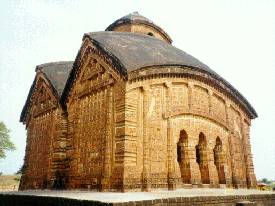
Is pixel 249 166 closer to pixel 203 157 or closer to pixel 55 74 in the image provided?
pixel 203 157

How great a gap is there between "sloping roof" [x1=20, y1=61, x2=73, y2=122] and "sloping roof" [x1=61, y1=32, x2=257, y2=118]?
1042 millimetres

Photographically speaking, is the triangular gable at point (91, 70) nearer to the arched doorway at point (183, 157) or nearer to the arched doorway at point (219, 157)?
the arched doorway at point (183, 157)

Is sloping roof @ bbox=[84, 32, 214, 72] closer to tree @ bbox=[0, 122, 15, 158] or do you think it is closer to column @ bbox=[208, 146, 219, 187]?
column @ bbox=[208, 146, 219, 187]

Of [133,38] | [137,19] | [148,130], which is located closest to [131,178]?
[148,130]

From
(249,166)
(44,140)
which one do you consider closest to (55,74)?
(44,140)

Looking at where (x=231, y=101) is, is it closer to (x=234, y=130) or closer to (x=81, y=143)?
(x=234, y=130)

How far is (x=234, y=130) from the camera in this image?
13.4 m

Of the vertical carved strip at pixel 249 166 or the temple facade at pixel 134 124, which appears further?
the vertical carved strip at pixel 249 166

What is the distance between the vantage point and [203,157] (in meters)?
11.3

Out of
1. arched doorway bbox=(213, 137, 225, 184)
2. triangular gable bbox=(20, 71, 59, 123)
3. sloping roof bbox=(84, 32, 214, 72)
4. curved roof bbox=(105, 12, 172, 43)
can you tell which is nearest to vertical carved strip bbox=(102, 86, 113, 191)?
sloping roof bbox=(84, 32, 214, 72)

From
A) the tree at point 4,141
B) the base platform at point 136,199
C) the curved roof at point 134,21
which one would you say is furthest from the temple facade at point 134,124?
the tree at point 4,141

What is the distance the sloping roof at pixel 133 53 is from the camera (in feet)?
32.1

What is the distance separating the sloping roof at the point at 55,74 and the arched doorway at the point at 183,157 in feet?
18.9

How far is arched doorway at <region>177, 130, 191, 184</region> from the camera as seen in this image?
33.6ft
